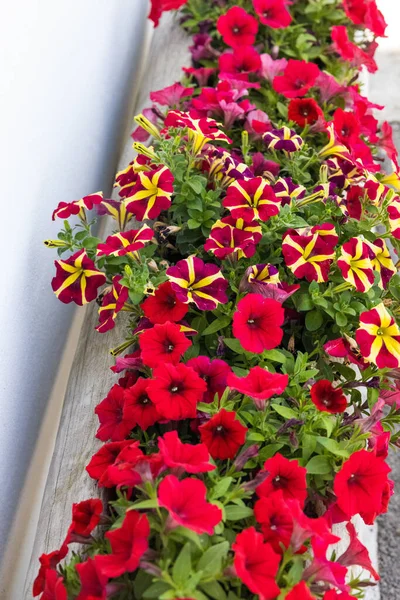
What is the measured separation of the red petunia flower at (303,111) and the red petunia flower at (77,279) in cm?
63

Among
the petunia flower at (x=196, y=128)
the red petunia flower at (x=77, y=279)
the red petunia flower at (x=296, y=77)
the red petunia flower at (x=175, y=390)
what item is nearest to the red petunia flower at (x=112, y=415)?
the red petunia flower at (x=175, y=390)

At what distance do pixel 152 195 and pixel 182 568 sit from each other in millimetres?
686

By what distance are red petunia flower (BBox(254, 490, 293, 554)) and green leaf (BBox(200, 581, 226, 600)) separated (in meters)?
0.09

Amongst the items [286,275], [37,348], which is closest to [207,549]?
[286,275]

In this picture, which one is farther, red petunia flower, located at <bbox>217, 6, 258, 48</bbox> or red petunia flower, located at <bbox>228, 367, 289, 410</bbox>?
red petunia flower, located at <bbox>217, 6, 258, 48</bbox>

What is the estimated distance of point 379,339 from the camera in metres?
1.06

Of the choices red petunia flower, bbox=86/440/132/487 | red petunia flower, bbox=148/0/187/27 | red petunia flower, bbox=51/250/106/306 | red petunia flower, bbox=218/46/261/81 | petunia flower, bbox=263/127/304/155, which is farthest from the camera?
red petunia flower, bbox=148/0/187/27

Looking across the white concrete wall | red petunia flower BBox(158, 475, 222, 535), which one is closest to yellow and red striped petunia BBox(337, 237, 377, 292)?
red petunia flower BBox(158, 475, 222, 535)

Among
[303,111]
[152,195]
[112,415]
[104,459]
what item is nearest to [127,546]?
[104,459]

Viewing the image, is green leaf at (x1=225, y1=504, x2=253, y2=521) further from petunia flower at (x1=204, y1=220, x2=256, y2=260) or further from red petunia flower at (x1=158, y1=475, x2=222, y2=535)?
petunia flower at (x1=204, y1=220, x2=256, y2=260)

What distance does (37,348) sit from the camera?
55.9 inches

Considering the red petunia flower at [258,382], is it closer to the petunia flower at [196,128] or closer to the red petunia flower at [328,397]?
the red petunia flower at [328,397]

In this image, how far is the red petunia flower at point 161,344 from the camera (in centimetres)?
104

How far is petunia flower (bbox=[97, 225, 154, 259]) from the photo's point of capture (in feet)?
3.86
